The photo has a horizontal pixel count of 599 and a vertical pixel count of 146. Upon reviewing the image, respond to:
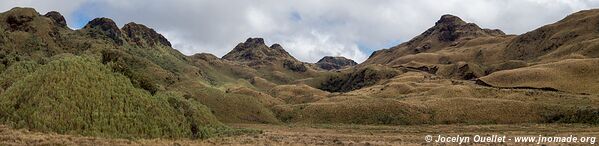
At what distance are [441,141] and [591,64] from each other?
82.9 m

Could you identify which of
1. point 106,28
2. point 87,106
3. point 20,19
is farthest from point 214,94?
point 106,28

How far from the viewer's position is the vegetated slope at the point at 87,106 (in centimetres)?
3850

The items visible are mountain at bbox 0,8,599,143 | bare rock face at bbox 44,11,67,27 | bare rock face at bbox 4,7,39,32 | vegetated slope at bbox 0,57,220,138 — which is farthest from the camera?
bare rock face at bbox 44,11,67,27

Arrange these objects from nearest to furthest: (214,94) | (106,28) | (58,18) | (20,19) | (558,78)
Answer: (214,94), (558,78), (20,19), (58,18), (106,28)

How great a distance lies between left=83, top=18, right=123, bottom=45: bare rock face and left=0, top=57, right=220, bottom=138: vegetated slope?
140170mm

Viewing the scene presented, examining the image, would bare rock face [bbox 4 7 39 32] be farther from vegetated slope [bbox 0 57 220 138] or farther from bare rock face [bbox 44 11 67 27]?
vegetated slope [bbox 0 57 220 138]

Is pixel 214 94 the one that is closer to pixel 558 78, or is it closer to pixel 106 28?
pixel 558 78

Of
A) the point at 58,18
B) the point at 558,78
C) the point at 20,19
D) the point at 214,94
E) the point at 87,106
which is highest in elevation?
the point at 58,18

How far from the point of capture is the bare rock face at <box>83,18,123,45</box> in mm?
180750

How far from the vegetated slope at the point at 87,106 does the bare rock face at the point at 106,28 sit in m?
140

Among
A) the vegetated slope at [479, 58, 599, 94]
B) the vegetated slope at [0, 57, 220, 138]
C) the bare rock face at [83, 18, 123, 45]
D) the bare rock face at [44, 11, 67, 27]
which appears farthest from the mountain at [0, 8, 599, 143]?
the bare rock face at [44, 11, 67, 27]

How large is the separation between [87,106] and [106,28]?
15873 cm

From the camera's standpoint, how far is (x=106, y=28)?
18850cm

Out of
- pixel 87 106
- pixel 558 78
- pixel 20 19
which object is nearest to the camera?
pixel 87 106
